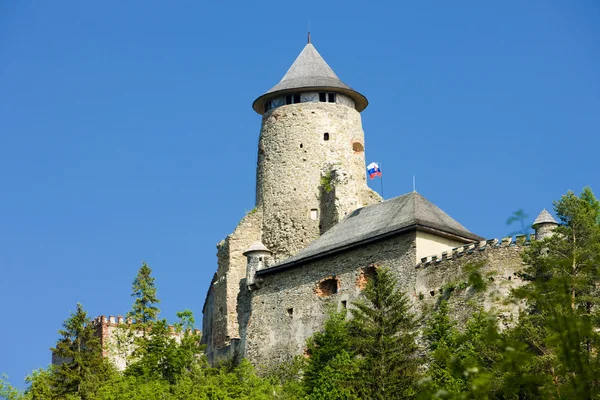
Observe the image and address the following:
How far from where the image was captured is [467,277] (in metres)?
36.5

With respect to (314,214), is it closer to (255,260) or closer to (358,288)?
(255,260)

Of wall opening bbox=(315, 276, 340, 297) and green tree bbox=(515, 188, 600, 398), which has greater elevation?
wall opening bbox=(315, 276, 340, 297)

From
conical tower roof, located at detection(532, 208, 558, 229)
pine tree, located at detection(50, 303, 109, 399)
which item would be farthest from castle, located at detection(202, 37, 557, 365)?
pine tree, located at detection(50, 303, 109, 399)

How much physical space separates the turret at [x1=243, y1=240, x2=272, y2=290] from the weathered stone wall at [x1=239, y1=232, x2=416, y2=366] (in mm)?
500

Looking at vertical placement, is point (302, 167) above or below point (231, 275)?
above

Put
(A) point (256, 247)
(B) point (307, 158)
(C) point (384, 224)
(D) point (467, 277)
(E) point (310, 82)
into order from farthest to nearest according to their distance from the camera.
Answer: (E) point (310, 82) < (B) point (307, 158) < (A) point (256, 247) < (C) point (384, 224) < (D) point (467, 277)

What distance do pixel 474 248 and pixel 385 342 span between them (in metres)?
4.70

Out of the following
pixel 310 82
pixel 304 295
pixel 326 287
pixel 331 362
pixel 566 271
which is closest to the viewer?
pixel 566 271

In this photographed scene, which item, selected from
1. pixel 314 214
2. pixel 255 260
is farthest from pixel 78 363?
pixel 314 214

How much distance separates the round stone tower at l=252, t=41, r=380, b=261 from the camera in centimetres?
4884

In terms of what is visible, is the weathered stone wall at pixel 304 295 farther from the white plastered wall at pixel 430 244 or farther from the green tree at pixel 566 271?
the green tree at pixel 566 271

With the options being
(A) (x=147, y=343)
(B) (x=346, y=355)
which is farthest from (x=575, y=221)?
(A) (x=147, y=343)

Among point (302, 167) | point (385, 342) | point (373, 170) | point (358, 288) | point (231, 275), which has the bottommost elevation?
point (385, 342)

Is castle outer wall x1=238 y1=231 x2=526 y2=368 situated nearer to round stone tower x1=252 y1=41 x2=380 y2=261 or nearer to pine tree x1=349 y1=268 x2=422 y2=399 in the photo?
pine tree x1=349 y1=268 x2=422 y2=399
